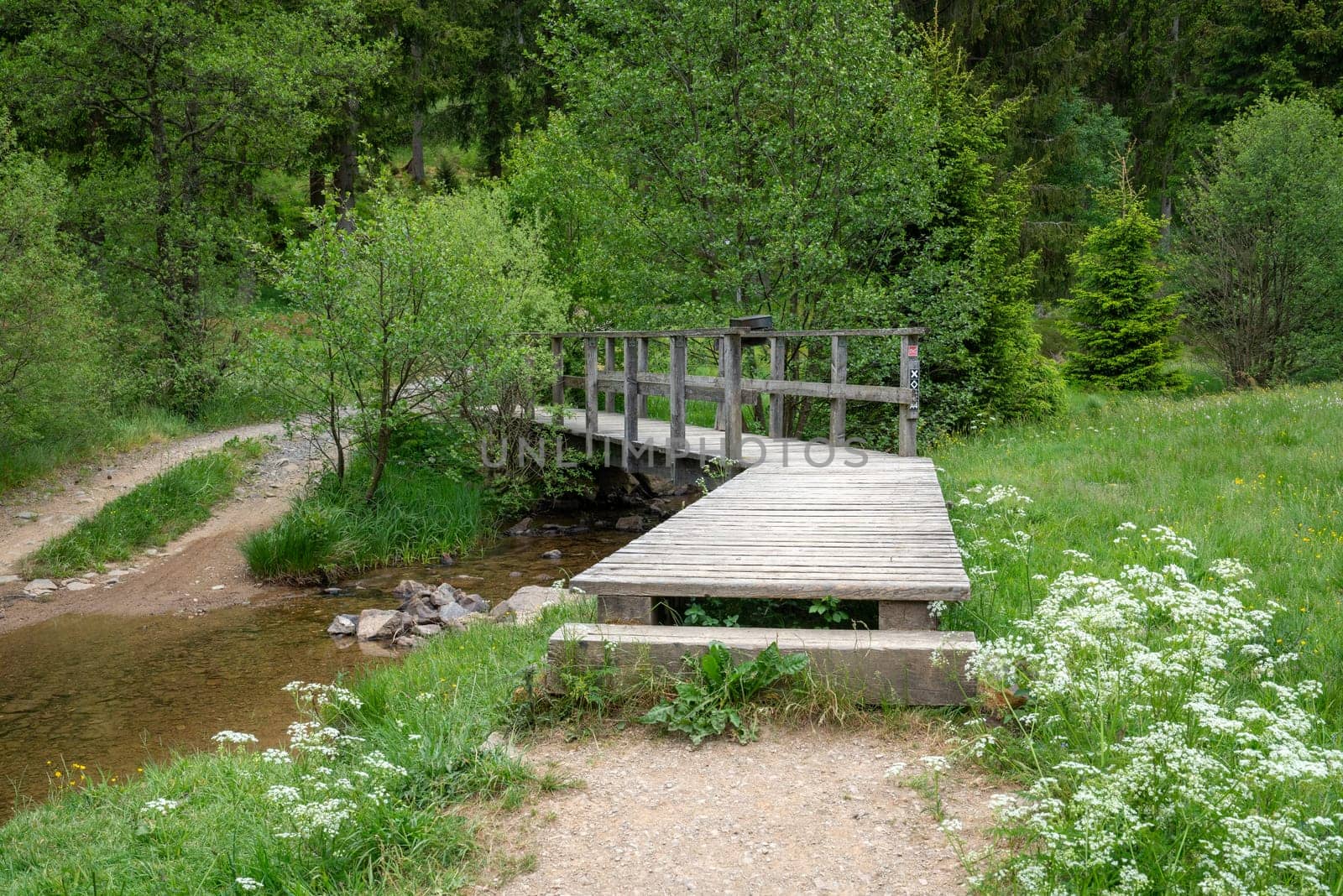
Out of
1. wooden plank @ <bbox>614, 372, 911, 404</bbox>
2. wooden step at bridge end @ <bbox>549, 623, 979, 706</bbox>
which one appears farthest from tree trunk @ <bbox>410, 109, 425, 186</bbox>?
wooden step at bridge end @ <bbox>549, 623, 979, 706</bbox>

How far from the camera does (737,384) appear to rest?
11.2 meters

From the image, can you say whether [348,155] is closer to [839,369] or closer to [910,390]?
[839,369]

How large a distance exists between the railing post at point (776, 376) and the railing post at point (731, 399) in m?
0.74

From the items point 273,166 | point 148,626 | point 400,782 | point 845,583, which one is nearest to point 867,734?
point 845,583

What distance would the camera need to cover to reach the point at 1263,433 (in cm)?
1073

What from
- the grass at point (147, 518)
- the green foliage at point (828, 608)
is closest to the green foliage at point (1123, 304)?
the grass at point (147, 518)

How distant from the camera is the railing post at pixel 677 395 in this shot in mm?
11758

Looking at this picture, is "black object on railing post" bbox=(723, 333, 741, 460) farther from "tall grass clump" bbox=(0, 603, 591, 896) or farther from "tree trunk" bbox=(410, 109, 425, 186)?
"tree trunk" bbox=(410, 109, 425, 186)

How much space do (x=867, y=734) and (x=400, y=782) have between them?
198 centimetres

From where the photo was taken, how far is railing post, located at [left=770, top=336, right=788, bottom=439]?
11977 mm

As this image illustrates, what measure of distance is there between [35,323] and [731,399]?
8.74m

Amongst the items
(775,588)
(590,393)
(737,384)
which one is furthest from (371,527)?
(775,588)

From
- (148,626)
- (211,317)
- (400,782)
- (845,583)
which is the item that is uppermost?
(211,317)

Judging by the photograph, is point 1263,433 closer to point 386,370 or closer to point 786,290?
point 786,290
